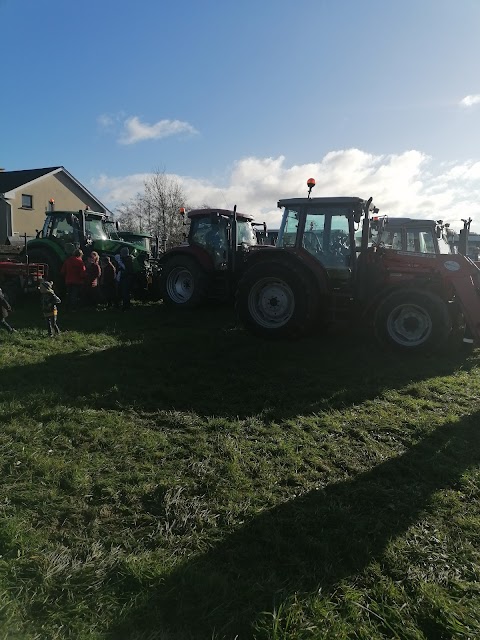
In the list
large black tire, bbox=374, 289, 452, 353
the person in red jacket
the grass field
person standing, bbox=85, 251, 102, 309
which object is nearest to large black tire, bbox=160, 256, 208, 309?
person standing, bbox=85, 251, 102, 309

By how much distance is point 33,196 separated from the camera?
33.2 metres

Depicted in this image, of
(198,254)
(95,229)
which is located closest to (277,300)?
(198,254)

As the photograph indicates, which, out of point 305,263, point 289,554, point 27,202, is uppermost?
point 27,202

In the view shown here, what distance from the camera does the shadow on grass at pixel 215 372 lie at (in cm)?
513

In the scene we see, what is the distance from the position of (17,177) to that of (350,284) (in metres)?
32.6

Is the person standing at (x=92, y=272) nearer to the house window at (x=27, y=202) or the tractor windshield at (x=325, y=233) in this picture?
the tractor windshield at (x=325, y=233)

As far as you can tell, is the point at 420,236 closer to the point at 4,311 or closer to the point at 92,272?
the point at 92,272

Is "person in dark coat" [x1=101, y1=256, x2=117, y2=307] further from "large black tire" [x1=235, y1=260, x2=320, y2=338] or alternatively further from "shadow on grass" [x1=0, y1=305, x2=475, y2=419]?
"large black tire" [x1=235, y1=260, x2=320, y2=338]

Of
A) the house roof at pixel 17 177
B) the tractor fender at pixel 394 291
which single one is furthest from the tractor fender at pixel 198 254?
the house roof at pixel 17 177

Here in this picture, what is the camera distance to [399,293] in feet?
24.5

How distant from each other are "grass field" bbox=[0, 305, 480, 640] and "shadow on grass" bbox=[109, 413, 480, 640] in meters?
0.01

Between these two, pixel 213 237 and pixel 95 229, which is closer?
pixel 213 237

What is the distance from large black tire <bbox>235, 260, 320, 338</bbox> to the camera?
802cm

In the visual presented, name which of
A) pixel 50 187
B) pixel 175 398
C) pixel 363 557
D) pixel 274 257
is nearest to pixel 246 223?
pixel 274 257
